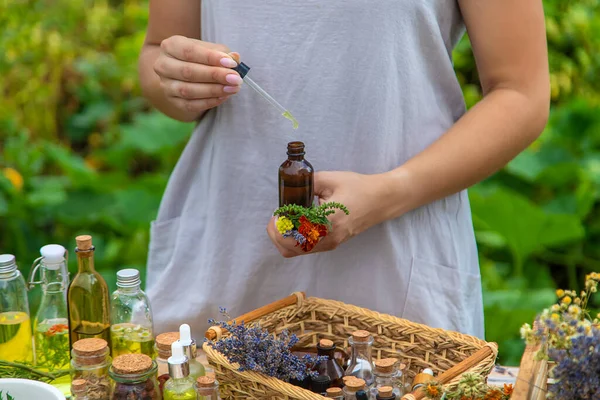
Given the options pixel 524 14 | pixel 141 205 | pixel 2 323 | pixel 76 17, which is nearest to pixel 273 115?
pixel 524 14

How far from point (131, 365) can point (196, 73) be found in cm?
50

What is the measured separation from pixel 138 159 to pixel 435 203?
9.91ft

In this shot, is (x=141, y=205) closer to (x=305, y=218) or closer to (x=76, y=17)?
(x=76, y=17)

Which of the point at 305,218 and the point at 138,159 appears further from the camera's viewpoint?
the point at 138,159

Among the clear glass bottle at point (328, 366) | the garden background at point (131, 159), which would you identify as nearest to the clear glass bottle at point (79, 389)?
the clear glass bottle at point (328, 366)

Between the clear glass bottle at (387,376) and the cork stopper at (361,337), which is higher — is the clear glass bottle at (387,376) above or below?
below

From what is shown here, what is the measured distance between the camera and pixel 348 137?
1.49m

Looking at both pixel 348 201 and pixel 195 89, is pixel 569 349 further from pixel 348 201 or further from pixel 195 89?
pixel 195 89

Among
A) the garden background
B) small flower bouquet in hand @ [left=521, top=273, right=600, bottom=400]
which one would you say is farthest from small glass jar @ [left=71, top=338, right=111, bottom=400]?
the garden background

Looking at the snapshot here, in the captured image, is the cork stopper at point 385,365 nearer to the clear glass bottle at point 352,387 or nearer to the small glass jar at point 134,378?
the clear glass bottle at point 352,387

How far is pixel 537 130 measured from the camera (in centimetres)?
150

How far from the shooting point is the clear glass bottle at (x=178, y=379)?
44.6 inches

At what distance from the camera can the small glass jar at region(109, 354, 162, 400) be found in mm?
1155

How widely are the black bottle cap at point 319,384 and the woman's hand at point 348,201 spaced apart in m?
0.21
